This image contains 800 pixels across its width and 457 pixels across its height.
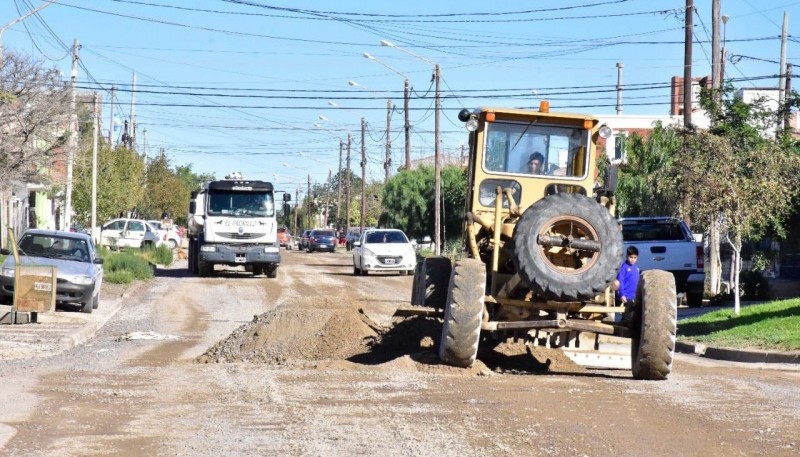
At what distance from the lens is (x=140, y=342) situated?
17.6 meters

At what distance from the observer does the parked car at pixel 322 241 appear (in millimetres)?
73375

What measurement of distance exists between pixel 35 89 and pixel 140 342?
41.0ft

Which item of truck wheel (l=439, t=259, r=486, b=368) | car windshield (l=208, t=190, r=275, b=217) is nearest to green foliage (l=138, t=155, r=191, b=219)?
car windshield (l=208, t=190, r=275, b=217)

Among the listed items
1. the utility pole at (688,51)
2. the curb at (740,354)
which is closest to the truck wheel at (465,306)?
the curb at (740,354)

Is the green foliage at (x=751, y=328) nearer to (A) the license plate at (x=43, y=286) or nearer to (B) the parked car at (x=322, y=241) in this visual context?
(A) the license plate at (x=43, y=286)

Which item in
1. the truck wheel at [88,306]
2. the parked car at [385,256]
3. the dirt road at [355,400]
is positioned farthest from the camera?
the parked car at [385,256]

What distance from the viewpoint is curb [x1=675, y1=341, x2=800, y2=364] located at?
52.8ft

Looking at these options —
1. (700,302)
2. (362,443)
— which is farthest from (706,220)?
(362,443)

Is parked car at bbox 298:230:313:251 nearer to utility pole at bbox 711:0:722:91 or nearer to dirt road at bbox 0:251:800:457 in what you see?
utility pole at bbox 711:0:722:91

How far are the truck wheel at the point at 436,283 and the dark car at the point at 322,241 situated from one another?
5878 centimetres

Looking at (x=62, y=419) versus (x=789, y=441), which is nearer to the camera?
(x=789, y=441)

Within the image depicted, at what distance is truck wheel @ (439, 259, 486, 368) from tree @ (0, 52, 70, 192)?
15550mm

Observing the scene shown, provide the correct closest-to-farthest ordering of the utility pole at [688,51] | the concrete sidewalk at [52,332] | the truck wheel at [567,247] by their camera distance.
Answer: the truck wheel at [567,247], the concrete sidewalk at [52,332], the utility pole at [688,51]

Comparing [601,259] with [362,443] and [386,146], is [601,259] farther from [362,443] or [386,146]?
[386,146]
